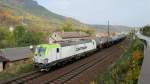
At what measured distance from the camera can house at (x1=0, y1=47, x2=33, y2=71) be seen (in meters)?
50.4

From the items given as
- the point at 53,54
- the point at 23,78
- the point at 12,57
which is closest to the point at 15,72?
the point at 23,78

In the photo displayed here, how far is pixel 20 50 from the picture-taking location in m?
60.1

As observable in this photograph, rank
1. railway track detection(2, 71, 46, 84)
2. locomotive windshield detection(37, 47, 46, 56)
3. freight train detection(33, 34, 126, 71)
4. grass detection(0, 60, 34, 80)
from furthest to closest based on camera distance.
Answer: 1. locomotive windshield detection(37, 47, 46, 56)
2. freight train detection(33, 34, 126, 71)
3. grass detection(0, 60, 34, 80)
4. railway track detection(2, 71, 46, 84)

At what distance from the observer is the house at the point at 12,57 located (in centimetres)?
5042

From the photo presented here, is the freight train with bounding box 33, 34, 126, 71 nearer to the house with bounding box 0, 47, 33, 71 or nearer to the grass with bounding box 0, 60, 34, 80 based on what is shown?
the grass with bounding box 0, 60, 34, 80

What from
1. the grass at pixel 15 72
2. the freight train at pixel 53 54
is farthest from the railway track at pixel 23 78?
the grass at pixel 15 72

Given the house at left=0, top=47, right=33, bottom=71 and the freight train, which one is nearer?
the freight train

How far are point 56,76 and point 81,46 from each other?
1693cm

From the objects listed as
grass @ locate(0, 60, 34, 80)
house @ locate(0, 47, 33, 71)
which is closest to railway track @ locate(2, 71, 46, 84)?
grass @ locate(0, 60, 34, 80)

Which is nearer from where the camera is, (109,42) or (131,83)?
(131,83)

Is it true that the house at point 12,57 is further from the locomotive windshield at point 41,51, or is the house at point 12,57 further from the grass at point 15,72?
the locomotive windshield at point 41,51

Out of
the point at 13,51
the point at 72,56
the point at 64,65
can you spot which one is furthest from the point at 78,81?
the point at 13,51

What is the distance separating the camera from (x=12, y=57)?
5275 cm

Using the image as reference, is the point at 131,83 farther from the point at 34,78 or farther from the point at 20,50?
the point at 20,50
